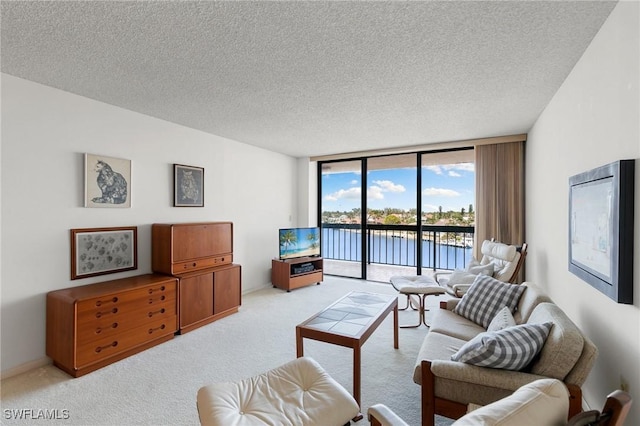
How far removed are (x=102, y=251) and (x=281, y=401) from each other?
8.39ft

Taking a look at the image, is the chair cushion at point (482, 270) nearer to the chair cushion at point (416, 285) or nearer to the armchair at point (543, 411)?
the chair cushion at point (416, 285)

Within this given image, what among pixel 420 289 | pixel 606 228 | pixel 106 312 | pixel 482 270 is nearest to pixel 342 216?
pixel 420 289

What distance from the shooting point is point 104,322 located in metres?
2.54

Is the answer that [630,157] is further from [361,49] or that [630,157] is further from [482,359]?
[361,49]

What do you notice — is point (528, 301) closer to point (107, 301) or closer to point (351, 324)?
point (351, 324)

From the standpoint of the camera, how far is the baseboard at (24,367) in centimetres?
236

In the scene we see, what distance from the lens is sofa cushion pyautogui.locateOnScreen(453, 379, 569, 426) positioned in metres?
0.86

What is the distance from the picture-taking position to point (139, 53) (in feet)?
6.74

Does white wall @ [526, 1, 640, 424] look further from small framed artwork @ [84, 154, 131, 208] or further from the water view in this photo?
small framed artwork @ [84, 154, 131, 208]

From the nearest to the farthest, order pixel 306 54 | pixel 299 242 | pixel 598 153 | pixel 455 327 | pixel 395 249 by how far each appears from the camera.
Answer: pixel 598 153, pixel 306 54, pixel 455 327, pixel 299 242, pixel 395 249

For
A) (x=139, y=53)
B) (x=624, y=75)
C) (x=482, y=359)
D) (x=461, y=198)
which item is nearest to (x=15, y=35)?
(x=139, y=53)

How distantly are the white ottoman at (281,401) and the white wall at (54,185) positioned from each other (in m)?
2.11

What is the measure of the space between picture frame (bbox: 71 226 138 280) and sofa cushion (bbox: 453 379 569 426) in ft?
10.9

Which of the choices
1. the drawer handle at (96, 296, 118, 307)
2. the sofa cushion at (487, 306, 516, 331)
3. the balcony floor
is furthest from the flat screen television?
the sofa cushion at (487, 306, 516, 331)
